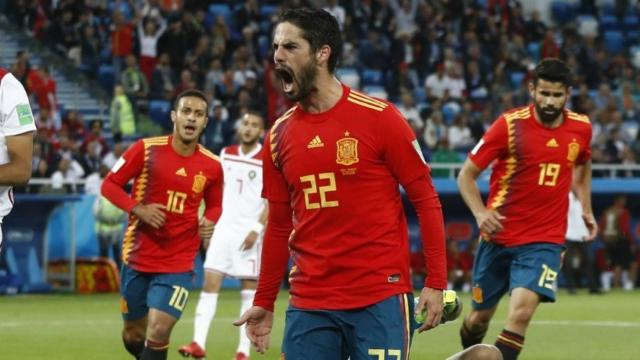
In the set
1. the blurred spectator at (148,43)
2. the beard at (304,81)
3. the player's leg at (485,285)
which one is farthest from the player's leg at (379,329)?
the blurred spectator at (148,43)

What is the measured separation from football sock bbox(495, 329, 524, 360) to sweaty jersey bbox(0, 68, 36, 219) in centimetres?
474

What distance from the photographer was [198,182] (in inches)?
477

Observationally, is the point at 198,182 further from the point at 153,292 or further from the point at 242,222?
the point at 242,222

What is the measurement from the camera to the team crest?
11.8 meters

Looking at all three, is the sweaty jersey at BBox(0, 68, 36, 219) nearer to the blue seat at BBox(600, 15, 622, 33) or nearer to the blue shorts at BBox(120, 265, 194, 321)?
the blue shorts at BBox(120, 265, 194, 321)

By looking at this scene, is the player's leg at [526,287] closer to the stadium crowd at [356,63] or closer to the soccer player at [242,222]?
the soccer player at [242,222]

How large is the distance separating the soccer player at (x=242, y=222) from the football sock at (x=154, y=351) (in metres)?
2.87

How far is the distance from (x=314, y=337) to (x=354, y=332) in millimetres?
191

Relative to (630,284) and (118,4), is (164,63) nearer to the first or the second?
(118,4)

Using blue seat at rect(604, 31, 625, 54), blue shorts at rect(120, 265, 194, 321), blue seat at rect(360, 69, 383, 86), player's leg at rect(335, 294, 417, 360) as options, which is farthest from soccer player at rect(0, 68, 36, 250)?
blue seat at rect(604, 31, 625, 54)

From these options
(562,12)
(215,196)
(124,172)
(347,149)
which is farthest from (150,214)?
(562,12)

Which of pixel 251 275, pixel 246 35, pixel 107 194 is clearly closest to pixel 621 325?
pixel 251 275

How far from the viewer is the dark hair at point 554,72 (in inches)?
446

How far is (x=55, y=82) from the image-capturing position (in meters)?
29.2
